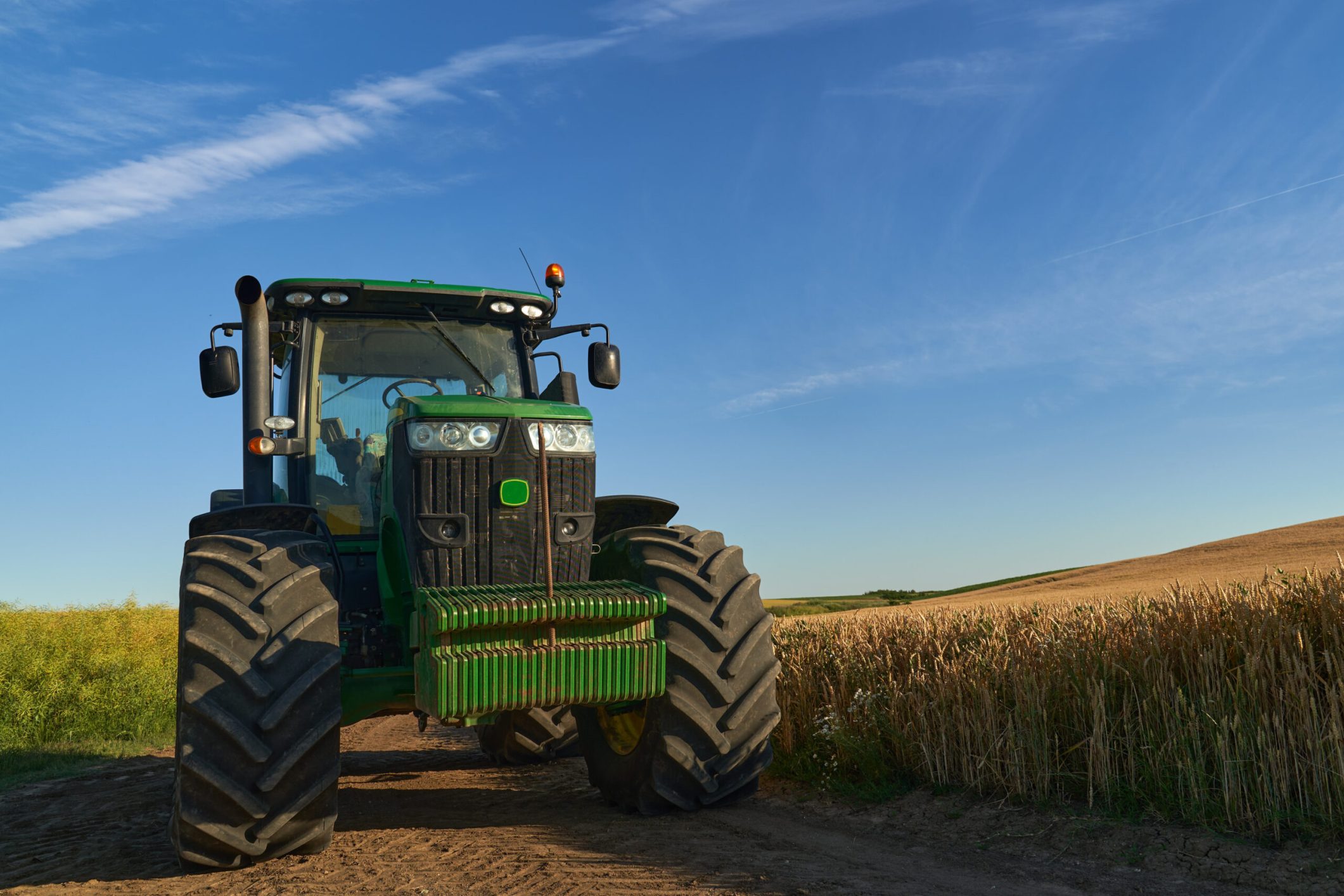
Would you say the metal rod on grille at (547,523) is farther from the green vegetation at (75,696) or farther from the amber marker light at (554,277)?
the green vegetation at (75,696)

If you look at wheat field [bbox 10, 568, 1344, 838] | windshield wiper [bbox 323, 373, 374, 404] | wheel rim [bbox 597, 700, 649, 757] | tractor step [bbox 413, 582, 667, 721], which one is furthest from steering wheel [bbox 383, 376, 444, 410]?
wheat field [bbox 10, 568, 1344, 838]

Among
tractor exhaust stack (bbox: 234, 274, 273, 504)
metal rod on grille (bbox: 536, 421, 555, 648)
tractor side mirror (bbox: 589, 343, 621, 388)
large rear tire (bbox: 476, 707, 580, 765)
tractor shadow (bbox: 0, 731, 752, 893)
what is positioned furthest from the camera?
large rear tire (bbox: 476, 707, 580, 765)

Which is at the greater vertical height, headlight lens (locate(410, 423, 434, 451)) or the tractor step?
headlight lens (locate(410, 423, 434, 451))

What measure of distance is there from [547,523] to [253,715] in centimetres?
172

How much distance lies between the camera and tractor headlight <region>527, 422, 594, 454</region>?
18.8 ft

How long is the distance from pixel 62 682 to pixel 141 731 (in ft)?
4.74

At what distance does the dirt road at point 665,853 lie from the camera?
4.85 metres

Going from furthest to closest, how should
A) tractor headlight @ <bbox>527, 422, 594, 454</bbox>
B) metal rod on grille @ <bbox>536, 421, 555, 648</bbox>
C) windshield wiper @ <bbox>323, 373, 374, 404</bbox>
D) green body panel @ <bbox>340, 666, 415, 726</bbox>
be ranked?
windshield wiper @ <bbox>323, 373, 374, 404</bbox>
tractor headlight @ <bbox>527, 422, 594, 454</bbox>
green body panel @ <bbox>340, 666, 415, 726</bbox>
metal rod on grille @ <bbox>536, 421, 555, 648</bbox>

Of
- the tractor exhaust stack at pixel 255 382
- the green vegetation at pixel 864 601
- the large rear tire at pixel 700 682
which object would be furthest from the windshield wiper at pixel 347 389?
the green vegetation at pixel 864 601

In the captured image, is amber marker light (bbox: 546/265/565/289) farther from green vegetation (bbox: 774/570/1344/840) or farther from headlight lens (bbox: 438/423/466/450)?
green vegetation (bbox: 774/570/1344/840)

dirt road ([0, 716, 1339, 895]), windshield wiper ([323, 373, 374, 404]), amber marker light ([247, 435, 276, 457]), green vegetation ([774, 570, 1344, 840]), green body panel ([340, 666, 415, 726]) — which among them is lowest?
dirt road ([0, 716, 1339, 895])

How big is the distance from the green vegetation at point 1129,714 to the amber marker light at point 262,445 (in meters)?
4.59

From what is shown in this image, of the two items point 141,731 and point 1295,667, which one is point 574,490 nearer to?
point 1295,667

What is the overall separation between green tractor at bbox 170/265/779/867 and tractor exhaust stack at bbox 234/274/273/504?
2 cm
